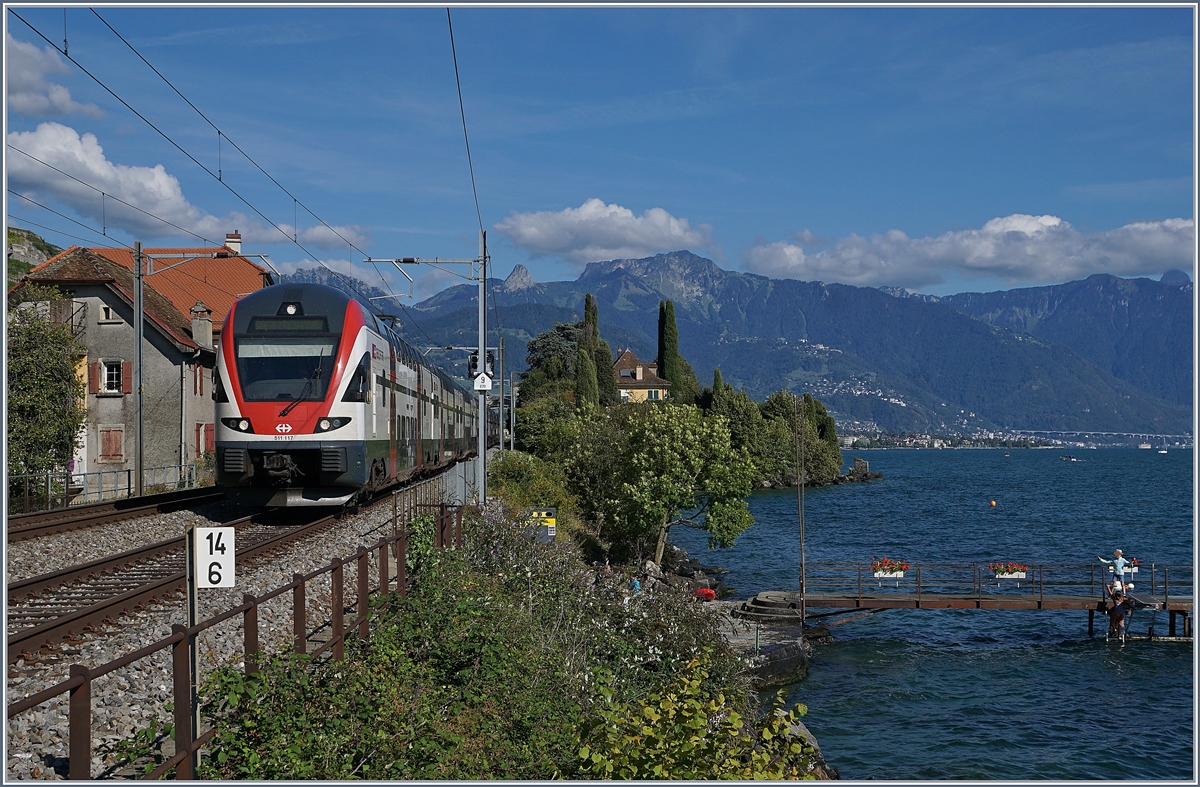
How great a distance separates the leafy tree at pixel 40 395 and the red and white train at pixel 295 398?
13.3 metres

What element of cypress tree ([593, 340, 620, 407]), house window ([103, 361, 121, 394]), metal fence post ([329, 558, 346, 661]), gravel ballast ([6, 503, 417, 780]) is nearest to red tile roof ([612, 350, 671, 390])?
cypress tree ([593, 340, 620, 407])

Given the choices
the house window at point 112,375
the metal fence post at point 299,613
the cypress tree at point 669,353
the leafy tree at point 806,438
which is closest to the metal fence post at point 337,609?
the metal fence post at point 299,613

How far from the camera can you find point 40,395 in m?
28.0

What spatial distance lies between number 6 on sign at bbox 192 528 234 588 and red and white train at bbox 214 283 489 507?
37.0 ft

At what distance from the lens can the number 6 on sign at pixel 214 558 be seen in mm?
6465

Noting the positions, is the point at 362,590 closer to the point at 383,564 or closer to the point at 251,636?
the point at 383,564

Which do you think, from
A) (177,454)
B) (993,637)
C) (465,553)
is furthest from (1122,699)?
(177,454)

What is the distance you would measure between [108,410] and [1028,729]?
34.3 m

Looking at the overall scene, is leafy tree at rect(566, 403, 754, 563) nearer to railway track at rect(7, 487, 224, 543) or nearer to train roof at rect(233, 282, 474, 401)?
railway track at rect(7, 487, 224, 543)

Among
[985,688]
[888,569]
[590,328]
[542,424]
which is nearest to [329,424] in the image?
[985,688]

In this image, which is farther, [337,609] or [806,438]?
[806,438]

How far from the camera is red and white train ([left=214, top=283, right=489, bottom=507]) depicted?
1748cm

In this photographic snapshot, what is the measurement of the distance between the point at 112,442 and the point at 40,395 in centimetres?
1032

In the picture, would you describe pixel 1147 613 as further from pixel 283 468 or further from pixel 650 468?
pixel 283 468
